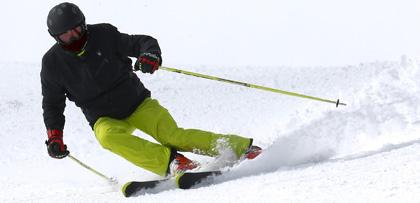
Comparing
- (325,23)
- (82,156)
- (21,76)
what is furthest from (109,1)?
(82,156)

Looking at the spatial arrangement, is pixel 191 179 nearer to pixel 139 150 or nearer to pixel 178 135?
pixel 139 150

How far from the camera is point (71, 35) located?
4.63 m

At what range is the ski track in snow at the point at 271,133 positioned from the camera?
3488 millimetres

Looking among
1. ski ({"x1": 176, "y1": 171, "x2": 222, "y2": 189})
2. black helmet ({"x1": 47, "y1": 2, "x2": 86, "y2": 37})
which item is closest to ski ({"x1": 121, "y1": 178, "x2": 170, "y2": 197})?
ski ({"x1": 176, "y1": 171, "x2": 222, "y2": 189})

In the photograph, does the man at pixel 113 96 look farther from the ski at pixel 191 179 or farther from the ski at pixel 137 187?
the ski at pixel 191 179

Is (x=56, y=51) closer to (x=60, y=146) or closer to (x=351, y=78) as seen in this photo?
(x=60, y=146)

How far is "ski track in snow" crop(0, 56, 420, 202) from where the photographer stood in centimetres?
349

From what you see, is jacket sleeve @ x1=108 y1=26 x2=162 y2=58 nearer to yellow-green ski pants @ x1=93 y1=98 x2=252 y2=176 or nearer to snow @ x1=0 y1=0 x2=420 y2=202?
yellow-green ski pants @ x1=93 y1=98 x2=252 y2=176

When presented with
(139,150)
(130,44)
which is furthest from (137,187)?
(130,44)

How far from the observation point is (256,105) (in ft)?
26.7

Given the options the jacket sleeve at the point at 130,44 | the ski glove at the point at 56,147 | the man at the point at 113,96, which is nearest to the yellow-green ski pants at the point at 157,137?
the man at the point at 113,96

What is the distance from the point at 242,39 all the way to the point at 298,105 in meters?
7.35

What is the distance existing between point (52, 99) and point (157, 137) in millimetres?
880

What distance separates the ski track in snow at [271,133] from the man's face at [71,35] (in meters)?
1.17
